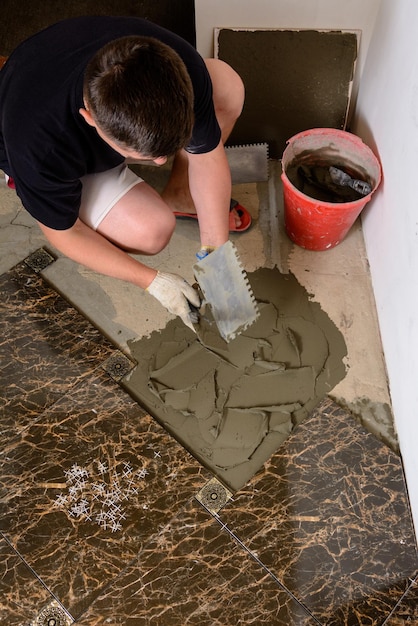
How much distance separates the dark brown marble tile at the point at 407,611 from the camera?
141 centimetres

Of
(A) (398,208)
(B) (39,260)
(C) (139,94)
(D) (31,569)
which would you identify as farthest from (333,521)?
(B) (39,260)

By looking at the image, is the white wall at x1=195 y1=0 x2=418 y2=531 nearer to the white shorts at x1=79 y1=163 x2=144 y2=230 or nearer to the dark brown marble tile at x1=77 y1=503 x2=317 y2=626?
the dark brown marble tile at x1=77 y1=503 x2=317 y2=626

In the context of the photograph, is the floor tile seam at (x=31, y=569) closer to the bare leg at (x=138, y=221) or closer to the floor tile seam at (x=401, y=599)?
the floor tile seam at (x=401, y=599)

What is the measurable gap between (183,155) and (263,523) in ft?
4.15

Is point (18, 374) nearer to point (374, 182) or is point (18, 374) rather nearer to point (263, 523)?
point (263, 523)

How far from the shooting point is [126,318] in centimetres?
191

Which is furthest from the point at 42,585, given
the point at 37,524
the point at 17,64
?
the point at 17,64

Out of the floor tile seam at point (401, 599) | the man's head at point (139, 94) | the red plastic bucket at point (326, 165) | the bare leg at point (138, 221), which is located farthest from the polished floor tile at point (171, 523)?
the man's head at point (139, 94)

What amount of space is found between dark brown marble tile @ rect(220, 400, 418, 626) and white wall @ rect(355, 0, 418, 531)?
0.31 ft

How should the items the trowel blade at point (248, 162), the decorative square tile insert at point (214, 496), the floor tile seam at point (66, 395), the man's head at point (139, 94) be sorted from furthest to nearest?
the trowel blade at point (248, 162) → the floor tile seam at point (66, 395) → the decorative square tile insert at point (214, 496) → the man's head at point (139, 94)

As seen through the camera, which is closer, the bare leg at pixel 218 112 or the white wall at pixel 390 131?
the white wall at pixel 390 131

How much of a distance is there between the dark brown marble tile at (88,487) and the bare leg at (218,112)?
2.47 feet

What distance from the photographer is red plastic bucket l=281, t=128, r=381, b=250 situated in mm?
1823

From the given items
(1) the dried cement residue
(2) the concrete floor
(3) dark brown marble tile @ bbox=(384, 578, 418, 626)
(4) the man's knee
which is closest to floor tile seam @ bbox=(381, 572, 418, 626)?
(3) dark brown marble tile @ bbox=(384, 578, 418, 626)
